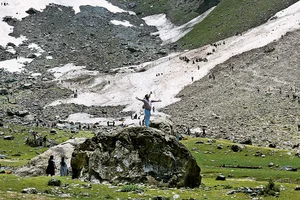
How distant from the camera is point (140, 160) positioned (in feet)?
90.9

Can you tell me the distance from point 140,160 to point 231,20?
12157cm

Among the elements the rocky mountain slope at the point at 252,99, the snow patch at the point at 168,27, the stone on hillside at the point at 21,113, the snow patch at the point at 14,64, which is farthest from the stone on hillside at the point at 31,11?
the rocky mountain slope at the point at 252,99

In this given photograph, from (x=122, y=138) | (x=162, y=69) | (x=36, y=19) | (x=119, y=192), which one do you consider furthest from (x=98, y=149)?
(x=36, y=19)

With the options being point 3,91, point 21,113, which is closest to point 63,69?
point 3,91

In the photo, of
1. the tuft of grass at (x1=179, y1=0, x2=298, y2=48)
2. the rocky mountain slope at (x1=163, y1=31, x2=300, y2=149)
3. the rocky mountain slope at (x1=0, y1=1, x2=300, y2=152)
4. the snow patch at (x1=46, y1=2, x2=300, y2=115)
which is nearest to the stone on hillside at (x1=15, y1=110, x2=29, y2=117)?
the rocky mountain slope at (x1=0, y1=1, x2=300, y2=152)

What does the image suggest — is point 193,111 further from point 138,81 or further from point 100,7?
point 100,7

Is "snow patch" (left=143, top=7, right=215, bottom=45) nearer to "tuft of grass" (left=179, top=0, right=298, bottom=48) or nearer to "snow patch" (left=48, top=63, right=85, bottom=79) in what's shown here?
"tuft of grass" (left=179, top=0, right=298, bottom=48)

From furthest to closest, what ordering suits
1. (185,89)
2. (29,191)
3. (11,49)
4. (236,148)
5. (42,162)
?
(11,49) < (185,89) < (236,148) < (42,162) < (29,191)

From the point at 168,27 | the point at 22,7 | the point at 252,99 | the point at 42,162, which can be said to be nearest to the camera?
the point at 42,162

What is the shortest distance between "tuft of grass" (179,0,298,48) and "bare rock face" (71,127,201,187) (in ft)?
343

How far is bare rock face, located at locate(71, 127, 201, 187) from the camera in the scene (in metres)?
27.3

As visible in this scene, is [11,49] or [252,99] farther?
[11,49]

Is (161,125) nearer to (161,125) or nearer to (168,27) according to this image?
(161,125)

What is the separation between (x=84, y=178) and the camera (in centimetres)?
2794
